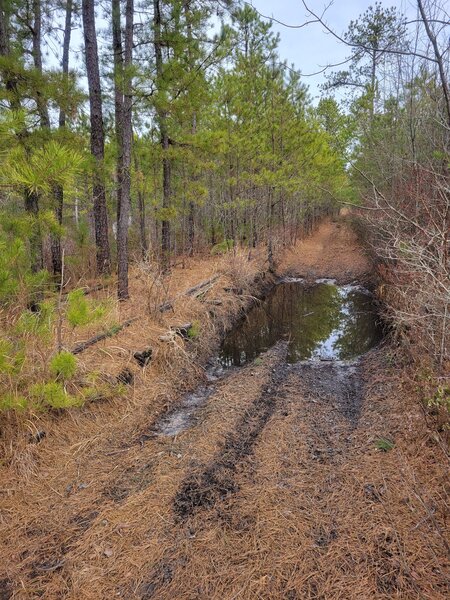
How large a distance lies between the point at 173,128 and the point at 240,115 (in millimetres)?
2950

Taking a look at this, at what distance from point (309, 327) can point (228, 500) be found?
18.8 ft

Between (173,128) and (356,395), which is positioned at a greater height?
(173,128)

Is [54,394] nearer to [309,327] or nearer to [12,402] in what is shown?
[12,402]

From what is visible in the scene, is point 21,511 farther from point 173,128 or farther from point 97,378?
point 173,128

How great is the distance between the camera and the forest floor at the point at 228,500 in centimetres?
210

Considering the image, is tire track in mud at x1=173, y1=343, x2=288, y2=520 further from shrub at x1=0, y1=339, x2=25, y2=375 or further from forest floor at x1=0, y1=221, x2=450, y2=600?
shrub at x1=0, y1=339, x2=25, y2=375

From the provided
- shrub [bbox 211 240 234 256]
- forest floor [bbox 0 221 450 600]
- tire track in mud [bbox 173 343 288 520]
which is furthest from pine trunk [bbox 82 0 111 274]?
tire track in mud [bbox 173 343 288 520]

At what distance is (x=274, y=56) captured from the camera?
10.8 m

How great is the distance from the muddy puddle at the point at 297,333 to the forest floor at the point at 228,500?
255 millimetres

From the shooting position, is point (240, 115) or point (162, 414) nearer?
point (162, 414)

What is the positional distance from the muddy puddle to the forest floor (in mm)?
255

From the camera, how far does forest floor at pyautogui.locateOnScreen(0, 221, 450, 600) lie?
210 cm

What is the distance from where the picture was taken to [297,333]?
7617 mm

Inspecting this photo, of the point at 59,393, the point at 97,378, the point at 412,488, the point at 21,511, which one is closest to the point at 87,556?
the point at 21,511
